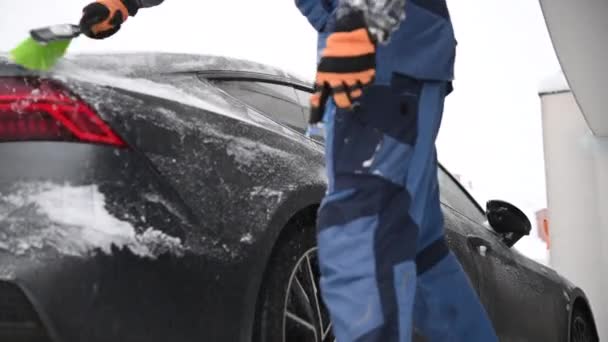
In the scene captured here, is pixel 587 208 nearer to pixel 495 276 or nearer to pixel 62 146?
pixel 495 276

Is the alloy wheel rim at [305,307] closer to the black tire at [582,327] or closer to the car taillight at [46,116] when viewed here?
the car taillight at [46,116]

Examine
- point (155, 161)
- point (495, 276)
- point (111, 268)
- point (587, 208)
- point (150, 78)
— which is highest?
point (150, 78)

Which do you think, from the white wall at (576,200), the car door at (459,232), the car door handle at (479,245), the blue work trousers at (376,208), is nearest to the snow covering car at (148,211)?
the blue work trousers at (376,208)

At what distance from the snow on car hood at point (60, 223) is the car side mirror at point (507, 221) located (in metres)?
2.02

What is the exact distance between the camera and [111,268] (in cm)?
137

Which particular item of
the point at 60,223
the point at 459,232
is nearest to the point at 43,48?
the point at 60,223

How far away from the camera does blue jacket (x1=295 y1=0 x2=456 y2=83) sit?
1.54 metres

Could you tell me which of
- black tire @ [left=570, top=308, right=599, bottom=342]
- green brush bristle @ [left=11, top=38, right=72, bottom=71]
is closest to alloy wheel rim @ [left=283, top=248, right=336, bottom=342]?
green brush bristle @ [left=11, top=38, right=72, bottom=71]

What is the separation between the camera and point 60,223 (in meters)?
1.35

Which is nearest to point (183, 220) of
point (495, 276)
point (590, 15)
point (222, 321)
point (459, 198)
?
point (222, 321)

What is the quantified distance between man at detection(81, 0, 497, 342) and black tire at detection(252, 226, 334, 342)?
0.84 feet

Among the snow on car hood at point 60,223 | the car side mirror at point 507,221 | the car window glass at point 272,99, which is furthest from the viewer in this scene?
the car side mirror at point 507,221

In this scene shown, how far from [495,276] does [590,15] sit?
1061 millimetres

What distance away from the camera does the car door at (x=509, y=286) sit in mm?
2656
